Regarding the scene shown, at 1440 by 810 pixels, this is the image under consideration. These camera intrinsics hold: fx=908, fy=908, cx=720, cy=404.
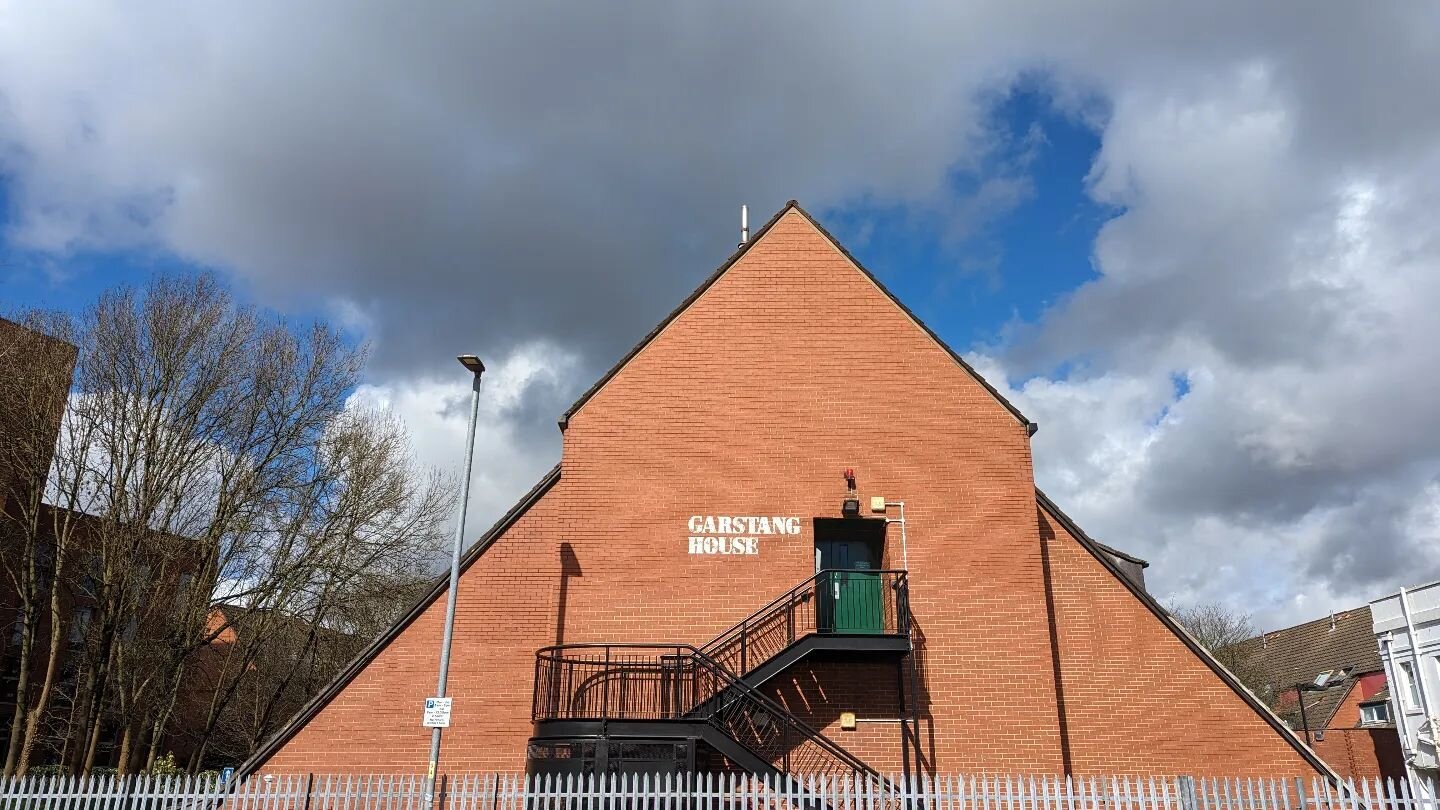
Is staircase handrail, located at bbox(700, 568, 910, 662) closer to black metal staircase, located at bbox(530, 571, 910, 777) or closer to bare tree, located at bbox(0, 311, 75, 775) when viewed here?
black metal staircase, located at bbox(530, 571, 910, 777)

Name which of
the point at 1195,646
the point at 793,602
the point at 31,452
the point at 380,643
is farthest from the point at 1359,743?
the point at 31,452

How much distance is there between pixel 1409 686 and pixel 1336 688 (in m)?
11.0

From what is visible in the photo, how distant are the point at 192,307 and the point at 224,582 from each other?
21.5 ft

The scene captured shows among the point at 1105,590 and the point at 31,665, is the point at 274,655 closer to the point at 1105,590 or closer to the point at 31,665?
the point at 31,665

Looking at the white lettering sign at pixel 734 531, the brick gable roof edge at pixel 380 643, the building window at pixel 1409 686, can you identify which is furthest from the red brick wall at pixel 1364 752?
the brick gable roof edge at pixel 380 643

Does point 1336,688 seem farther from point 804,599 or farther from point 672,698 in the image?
point 672,698

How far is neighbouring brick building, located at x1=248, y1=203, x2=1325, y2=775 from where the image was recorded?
14000 millimetres

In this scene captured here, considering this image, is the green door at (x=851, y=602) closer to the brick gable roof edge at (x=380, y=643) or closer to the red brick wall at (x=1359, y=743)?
the brick gable roof edge at (x=380, y=643)

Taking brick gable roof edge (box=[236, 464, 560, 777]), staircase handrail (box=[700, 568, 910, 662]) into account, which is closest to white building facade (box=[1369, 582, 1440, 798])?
staircase handrail (box=[700, 568, 910, 662])

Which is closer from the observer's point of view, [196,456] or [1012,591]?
[1012,591]

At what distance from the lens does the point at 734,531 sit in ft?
49.6

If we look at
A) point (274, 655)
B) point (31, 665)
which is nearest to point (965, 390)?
point (31, 665)

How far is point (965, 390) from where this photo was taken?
1612 centimetres

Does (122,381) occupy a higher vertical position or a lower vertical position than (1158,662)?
higher
